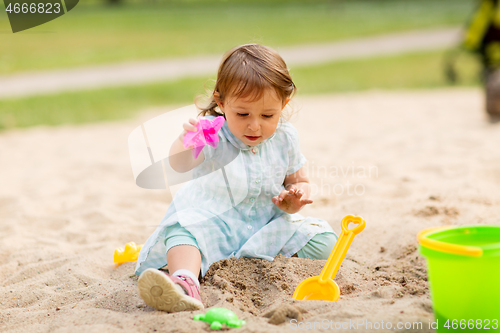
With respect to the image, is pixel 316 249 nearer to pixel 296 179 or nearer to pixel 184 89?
pixel 296 179

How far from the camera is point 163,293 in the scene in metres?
1.45

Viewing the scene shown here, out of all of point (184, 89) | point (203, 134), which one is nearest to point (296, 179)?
point (203, 134)

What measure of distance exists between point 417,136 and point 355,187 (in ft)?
4.43

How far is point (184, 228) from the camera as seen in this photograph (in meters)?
1.80

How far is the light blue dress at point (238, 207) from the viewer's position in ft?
6.07

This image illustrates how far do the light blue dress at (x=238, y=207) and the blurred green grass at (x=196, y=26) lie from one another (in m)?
A: 8.91

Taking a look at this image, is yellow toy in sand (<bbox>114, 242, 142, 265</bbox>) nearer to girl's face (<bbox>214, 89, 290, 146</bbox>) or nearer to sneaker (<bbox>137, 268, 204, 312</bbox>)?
sneaker (<bbox>137, 268, 204, 312</bbox>)

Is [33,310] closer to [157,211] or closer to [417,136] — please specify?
[157,211]

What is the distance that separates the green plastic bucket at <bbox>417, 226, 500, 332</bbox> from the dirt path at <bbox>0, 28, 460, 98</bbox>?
282 inches

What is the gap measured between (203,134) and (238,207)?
0.36 meters

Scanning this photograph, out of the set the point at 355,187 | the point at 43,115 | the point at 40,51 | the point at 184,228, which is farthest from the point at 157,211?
the point at 40,51

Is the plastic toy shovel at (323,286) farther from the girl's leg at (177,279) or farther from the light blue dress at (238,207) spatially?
the girl's leg at (177,279)

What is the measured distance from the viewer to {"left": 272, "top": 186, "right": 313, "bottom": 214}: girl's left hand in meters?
1.79

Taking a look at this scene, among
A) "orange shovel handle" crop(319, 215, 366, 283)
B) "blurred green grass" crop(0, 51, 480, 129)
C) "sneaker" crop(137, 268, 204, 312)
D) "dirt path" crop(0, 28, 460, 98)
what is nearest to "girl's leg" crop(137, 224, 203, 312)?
"sneaker" crop(137, 268, 204, 312)
